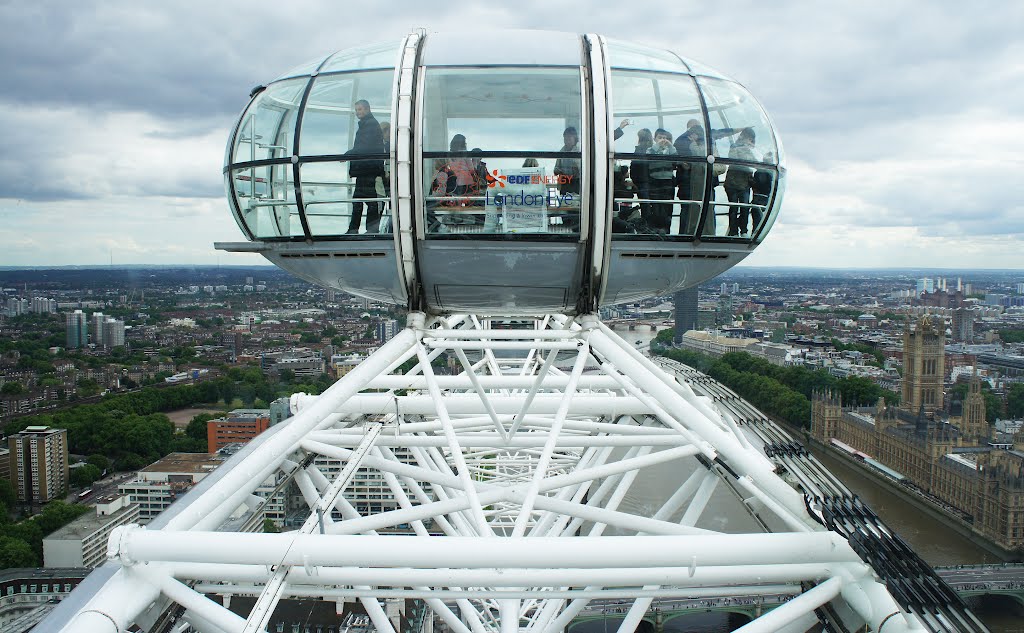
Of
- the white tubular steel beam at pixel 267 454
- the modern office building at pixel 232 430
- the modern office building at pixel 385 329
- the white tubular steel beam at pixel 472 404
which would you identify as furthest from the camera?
the modern office building at pixel 385 329

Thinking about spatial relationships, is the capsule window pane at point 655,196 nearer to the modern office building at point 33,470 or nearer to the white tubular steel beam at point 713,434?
the white tubular steel beam at point 713,434

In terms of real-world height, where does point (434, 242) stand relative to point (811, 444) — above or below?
above

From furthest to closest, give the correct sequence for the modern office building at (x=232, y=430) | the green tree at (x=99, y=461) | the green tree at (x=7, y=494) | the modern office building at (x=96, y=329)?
the modern office building at (x=96, y=329), the modern office building at (x=232, y=430), the green tree at (x=99, y=461), the green tree at (x=7, y=494)

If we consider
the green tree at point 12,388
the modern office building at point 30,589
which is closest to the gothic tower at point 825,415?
the modern office building at point 30,589

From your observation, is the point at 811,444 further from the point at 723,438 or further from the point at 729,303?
the point at 729,303

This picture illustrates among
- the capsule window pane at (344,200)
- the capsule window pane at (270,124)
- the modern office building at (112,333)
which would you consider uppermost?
the capsule window pane at (270,124)

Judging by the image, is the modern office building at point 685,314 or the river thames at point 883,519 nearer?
the river thames at point 883,519

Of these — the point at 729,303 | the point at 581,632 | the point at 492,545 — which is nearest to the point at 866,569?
the point at 492,545
